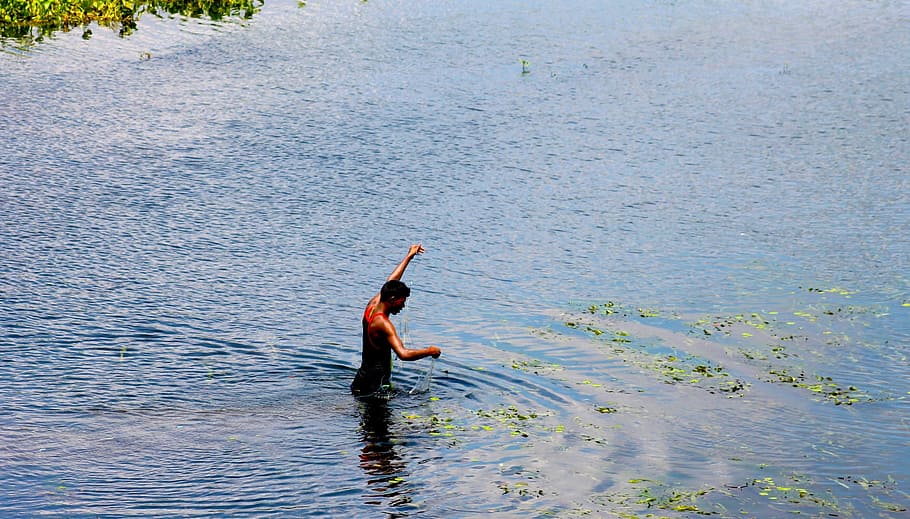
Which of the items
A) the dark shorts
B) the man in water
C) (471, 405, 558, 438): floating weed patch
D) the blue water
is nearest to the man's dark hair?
the man in water

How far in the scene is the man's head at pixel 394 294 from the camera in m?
13.8

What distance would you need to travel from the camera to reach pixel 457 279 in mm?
19031

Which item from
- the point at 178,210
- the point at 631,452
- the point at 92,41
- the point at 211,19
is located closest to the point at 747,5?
the point at 211,19

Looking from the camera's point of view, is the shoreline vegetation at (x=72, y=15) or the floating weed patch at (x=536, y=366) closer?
the floating weed patch at (x=536, y=366)

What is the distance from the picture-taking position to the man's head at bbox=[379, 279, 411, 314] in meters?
13.8

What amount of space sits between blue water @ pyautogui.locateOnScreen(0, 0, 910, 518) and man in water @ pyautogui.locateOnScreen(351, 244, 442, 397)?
1.04 ft

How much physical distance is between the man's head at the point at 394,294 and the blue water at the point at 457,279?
139cm

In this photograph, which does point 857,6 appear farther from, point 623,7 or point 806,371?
point 806,371

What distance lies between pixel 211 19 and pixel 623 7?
16.0 metres

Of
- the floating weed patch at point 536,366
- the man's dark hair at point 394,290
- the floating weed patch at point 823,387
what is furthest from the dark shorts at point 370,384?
the floating weed patch at point 823,387

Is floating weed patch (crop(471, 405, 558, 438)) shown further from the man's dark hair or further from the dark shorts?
the man's dark hair

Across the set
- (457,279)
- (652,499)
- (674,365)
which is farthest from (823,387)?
(457,279)

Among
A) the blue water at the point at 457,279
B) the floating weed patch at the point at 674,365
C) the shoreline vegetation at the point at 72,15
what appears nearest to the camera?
the blue water at the point at 457,279

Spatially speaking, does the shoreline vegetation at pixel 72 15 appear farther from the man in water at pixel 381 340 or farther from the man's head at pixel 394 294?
the man's head at pixel 394 294
